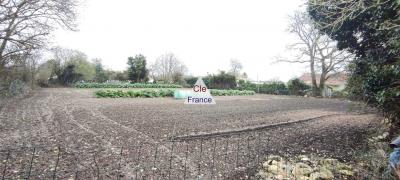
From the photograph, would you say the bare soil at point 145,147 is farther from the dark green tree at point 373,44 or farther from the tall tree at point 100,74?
the tall tree at point 100,74

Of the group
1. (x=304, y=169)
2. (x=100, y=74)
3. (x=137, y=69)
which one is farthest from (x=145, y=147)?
(x=100, y=74)

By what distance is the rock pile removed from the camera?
14.0 ft

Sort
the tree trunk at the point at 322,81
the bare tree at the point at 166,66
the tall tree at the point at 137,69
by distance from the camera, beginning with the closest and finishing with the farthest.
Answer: the tree trunk at the point at 322,81 < the tall tree at the point at 137,69 < the bare tree at the point at 166,66

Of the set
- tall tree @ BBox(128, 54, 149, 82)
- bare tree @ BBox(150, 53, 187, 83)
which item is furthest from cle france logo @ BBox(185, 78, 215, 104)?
bare tree @ BBox(150, 53, 187, 83)

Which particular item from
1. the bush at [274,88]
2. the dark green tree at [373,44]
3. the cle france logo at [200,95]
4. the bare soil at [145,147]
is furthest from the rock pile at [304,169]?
the bush at [274,88]

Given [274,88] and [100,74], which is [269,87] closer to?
[274,88]

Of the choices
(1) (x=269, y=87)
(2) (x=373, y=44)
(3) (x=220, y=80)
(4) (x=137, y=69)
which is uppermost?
(4) (x=137, y=69)

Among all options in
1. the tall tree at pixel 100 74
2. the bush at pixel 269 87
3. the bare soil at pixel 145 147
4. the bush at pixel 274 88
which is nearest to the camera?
the bare soil at pixel 145 147

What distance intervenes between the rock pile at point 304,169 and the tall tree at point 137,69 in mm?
39010

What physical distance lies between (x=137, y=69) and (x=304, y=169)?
40.4 m

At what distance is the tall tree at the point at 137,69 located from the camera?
42094 millimetres

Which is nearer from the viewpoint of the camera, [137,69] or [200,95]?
[200,95]

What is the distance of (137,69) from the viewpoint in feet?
141

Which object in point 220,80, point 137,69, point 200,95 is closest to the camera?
point 200,95
